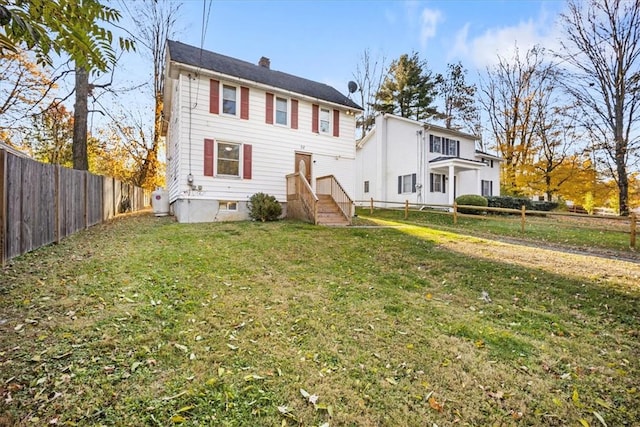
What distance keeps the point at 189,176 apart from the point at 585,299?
Answer: 1087cm

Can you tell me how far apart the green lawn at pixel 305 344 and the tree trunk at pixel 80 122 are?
Result: 6.30 m

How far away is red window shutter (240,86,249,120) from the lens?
12.0 m

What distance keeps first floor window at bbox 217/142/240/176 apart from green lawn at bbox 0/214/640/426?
629cm

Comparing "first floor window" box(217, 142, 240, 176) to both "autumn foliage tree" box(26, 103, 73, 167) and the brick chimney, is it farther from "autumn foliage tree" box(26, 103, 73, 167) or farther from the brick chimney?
"autumn foliage tree" box(26, 103, 73, 167)

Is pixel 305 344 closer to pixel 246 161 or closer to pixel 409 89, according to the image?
pixel 246 161

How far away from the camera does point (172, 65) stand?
10.6 meters

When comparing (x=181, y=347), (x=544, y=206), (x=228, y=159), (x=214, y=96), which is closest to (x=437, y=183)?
(x=544, y=206)

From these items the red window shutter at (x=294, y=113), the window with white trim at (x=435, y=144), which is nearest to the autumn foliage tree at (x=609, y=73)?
the window with white trim at (x=435, y=144)

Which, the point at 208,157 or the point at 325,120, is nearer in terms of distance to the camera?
the point at 208,157

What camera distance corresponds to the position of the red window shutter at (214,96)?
1136cm

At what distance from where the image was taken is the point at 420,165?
18422 millimetres

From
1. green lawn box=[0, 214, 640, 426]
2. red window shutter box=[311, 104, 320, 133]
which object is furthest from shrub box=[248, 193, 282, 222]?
green lawn box=[0, 214, 640, 426]

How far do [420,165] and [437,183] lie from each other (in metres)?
1.69

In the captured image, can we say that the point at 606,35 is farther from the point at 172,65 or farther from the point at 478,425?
the point at 478,425
